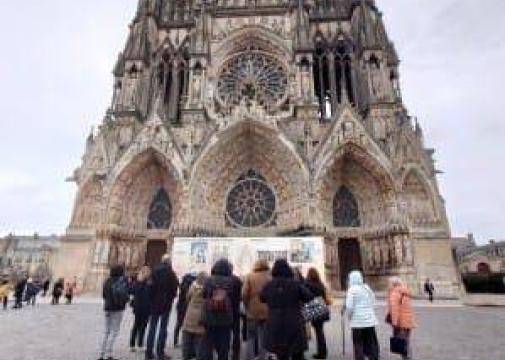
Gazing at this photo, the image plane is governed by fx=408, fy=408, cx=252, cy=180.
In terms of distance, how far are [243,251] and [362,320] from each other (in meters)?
9.30

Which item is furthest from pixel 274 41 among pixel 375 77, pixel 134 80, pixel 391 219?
pixel 391 219

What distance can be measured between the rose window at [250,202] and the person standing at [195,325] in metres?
14.1

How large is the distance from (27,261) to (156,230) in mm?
66262

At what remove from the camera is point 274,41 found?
888 inches

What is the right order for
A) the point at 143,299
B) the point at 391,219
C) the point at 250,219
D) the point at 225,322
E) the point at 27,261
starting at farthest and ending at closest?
the point at 27,261, the point at 250,219, the point at 391,219, the point at 143,299, the point at 225,322

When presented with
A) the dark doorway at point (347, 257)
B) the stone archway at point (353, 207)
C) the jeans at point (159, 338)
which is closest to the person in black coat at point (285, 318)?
the jeans at point (159, 338)

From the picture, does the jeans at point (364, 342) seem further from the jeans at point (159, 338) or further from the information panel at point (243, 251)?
the information panel at point (243, 251)

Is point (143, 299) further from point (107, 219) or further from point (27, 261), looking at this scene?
point (27, 261)

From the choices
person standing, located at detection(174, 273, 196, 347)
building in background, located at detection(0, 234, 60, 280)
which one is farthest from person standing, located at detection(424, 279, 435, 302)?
building in background, located at detection(0, 234, 60, 280)

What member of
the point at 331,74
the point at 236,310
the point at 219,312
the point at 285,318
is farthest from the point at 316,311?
the point at 331,74

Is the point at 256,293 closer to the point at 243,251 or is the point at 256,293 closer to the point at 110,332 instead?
the point at 110,332

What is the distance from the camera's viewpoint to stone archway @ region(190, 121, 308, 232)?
59.2 feet

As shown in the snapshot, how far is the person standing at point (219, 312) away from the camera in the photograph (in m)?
4.07

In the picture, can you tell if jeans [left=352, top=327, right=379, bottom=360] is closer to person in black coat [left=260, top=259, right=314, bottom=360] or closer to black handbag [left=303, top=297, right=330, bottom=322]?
black handbag [left=303, top=297, right=330, bottom=322]
